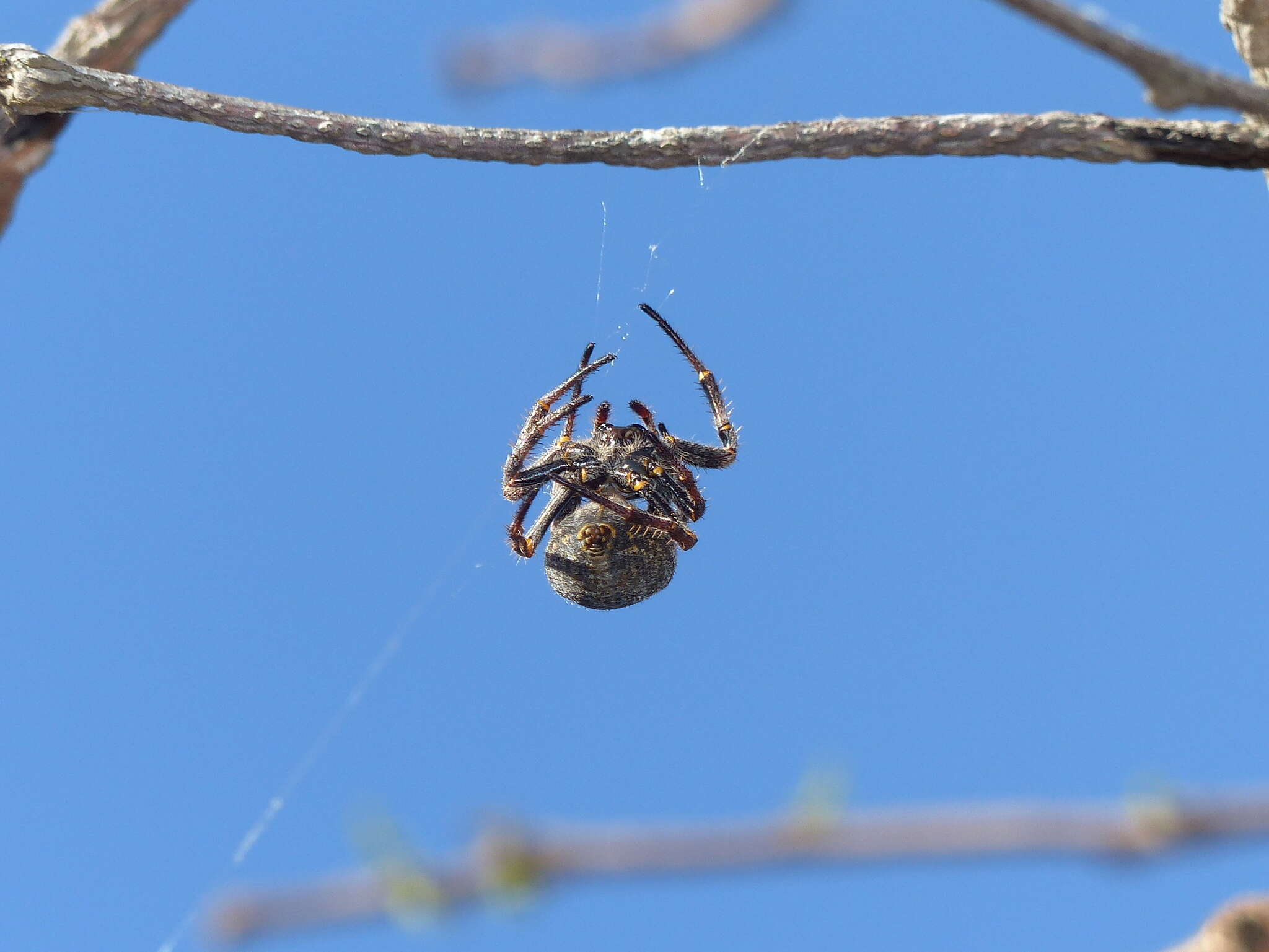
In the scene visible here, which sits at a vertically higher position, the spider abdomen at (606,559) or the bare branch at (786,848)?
the spider abdomen at (606,559)

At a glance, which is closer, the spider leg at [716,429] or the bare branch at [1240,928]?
the bare branch at [1240,928]

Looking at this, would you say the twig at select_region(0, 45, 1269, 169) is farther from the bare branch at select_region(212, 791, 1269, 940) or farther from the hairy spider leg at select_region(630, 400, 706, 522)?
the bare branch at select_region(212, 791, 1269, 940)

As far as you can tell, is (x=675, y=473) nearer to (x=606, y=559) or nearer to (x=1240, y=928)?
(x=606, y=559)

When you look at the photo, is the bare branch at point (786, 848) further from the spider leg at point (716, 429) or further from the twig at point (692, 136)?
the spider leg at point (716, 429)

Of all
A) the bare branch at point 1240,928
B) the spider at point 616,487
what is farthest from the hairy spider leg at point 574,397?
the bare branch at point 1240,928

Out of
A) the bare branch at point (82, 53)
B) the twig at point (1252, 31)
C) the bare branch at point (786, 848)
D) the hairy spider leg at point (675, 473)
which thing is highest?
the twig at point (1252, 31)

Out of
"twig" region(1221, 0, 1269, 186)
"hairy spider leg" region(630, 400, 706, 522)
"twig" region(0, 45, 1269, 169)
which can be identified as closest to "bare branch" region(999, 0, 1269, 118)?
"twig" region(0, 45, 1269, 169)

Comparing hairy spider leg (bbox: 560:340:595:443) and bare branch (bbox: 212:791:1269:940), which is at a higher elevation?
hairy spider leg (bbox: 560:340:595:443)
